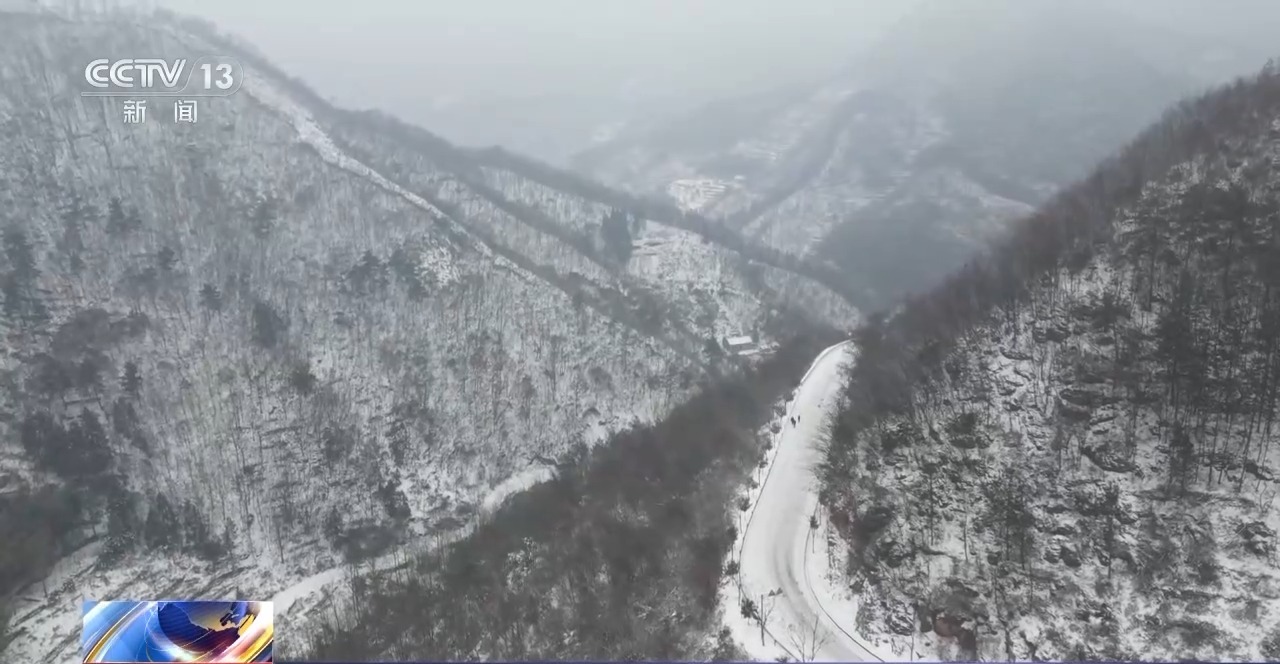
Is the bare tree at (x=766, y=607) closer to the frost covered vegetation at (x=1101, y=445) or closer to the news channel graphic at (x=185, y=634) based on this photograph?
the frost covered vegetation at (x=1101, y=445)

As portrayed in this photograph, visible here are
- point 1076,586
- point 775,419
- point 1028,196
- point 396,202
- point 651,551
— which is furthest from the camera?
point 1028,196

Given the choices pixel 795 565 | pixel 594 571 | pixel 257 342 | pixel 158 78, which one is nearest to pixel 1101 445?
pixel 795 565

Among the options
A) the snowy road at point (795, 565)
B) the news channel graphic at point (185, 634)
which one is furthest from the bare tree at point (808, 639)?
the news channel graphic at point (185, 634)

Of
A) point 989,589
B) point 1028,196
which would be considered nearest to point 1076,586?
point 989,589

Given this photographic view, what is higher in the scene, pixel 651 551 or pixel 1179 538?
pixel 1179 538

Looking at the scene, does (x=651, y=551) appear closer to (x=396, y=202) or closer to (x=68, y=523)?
(x=68, y=523)

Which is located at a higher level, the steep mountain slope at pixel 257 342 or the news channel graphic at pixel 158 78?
the news channel graphic at pixel 158 78
